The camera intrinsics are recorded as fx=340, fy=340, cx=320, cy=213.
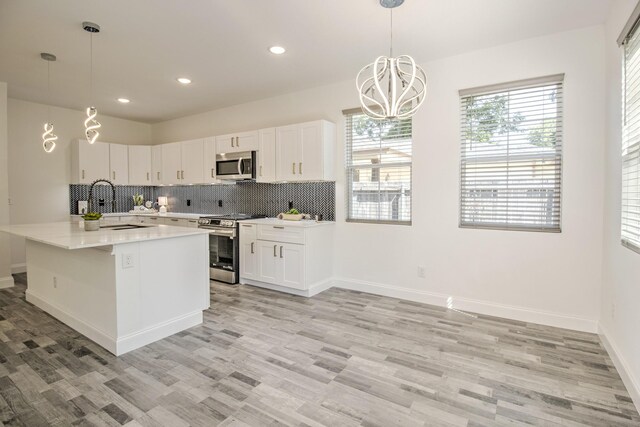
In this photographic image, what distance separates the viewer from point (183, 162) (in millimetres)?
5945

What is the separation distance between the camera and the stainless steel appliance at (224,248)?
4.72 meters

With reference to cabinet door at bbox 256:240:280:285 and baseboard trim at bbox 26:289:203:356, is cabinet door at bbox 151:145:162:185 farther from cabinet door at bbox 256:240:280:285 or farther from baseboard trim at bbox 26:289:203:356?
baseboard trim at bbox 26:289:203:356

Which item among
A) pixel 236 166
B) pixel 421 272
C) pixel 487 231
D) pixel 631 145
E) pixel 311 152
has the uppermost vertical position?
pixel 311 152

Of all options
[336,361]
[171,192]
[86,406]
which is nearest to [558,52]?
[336,361]

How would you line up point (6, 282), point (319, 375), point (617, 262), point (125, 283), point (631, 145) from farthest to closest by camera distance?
point (6, 282)
point (125, 283)
point (617, 262)
point (319, 375)
point (631, 145)

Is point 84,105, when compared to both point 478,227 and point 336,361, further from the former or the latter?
point 478,227

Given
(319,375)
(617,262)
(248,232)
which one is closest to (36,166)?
(248,232)

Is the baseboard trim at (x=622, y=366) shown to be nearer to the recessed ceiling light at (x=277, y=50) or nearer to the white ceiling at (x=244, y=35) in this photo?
the white ceiling at (x=244, y=35)

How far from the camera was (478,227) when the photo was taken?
3551mm

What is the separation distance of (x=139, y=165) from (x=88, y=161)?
82cm

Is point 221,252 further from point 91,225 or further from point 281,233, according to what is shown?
point 91,225

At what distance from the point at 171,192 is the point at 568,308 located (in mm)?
6524

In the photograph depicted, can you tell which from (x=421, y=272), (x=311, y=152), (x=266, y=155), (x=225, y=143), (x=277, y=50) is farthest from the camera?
(x=225, y=143)

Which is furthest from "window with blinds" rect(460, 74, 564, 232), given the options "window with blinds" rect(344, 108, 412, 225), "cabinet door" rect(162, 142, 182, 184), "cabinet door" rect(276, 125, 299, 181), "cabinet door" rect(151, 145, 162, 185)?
"cabinet door" rect(151, 145, 162, 185)
